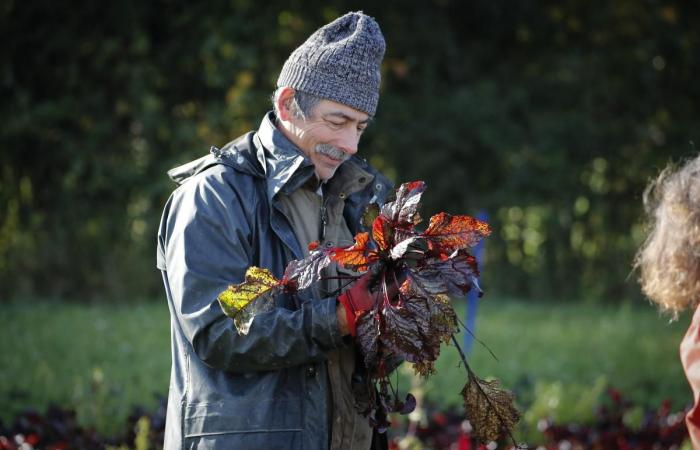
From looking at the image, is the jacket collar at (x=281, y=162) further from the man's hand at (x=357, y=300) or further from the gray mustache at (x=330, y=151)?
the man's hand at (x=357, y=300)

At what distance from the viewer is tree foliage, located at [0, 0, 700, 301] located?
9500 mm

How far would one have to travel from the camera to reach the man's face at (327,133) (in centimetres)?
249

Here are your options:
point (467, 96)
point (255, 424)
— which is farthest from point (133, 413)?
point (467, 96)

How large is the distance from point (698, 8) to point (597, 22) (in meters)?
1.25

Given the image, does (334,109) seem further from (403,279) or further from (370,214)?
(403,279)

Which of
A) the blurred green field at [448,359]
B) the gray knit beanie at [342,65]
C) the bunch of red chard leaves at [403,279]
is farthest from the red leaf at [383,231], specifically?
the blurred green field at [448,359]

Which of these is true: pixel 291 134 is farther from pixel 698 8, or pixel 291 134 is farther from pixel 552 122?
pixel 698 8

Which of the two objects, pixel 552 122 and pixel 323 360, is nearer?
pixel 323 360

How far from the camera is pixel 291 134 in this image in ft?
8.34

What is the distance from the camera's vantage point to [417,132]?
10469 millimetres

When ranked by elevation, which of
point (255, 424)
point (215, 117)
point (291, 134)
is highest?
point (215, 117)

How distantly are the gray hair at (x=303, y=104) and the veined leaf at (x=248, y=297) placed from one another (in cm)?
53

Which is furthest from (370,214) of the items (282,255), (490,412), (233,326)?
(490,412)

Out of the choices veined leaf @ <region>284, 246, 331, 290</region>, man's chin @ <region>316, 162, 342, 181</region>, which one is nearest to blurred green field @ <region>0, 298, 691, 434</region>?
man's chin @ <region>316, 162, 342, 181</region>
